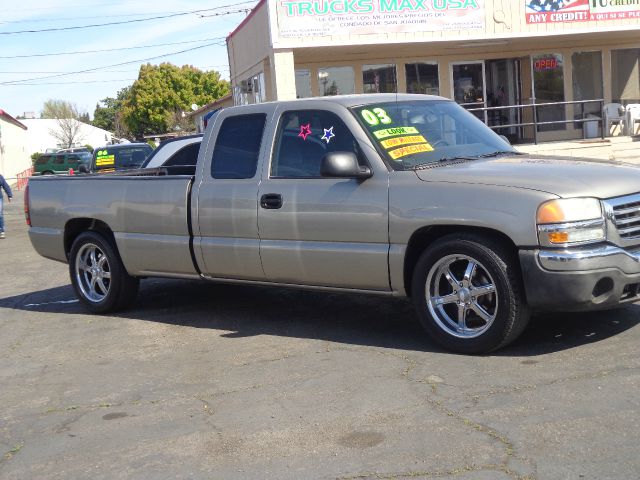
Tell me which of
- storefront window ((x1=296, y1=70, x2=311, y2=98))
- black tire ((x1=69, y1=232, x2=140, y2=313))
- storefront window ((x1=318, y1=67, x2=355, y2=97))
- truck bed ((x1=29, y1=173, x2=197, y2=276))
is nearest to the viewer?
truck bed ((x1=29, y1=173, x2=197, y2=276))

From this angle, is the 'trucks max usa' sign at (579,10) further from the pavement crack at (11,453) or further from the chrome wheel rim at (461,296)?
the pavement crack at (11,453)

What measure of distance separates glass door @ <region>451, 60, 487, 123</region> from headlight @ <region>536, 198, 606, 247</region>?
59.8ft

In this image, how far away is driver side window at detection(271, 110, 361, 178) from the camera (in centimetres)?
652

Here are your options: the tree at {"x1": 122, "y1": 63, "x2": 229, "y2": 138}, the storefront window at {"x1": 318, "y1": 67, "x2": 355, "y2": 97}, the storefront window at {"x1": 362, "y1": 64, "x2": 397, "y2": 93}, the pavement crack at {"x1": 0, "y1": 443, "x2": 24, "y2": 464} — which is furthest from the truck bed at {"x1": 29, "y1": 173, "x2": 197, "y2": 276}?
the tree at {"x1": 122, "y1": 63, "x2": 229, "y2": 138}

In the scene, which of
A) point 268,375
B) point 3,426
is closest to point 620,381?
point 268,375

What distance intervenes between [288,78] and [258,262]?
14.2 meters

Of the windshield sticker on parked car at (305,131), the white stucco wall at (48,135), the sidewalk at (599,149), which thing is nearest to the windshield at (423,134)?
the windshield sticker on parked car at (305,131)

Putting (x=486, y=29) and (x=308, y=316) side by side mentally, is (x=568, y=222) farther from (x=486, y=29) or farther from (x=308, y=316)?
(x=486, y=29)

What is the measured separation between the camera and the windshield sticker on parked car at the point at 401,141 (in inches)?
249

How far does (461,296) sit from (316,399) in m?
1.30

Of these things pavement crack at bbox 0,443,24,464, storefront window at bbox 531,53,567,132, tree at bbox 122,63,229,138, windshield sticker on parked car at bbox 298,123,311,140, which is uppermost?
tree at bbox 122,63,229,138

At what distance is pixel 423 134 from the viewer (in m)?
6.50

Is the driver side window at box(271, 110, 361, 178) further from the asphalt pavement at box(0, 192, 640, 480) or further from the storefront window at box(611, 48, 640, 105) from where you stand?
the storefront window at box(611, 48, 640, 105)

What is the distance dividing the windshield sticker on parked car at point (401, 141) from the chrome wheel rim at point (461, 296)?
1.01m
